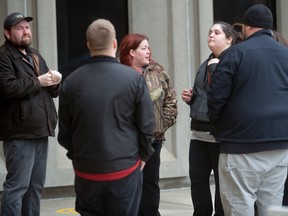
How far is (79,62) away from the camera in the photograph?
9.73 metres

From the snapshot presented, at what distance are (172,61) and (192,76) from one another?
1.35 ft

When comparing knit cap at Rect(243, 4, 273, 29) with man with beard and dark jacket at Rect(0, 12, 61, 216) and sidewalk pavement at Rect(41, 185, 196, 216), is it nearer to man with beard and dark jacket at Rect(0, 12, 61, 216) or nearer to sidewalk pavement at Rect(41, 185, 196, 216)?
man with beard and dark jacket at Rect(0, 12, 61, 216)

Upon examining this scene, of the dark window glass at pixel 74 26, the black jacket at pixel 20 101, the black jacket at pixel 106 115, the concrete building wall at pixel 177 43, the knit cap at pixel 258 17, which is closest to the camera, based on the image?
the black jacket at pixel 106 115

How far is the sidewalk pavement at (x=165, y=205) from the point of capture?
8.65 meters

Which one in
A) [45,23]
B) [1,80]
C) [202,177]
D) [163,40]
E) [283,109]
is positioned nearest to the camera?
[283,109]

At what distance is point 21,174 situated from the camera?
→ 6883 mm

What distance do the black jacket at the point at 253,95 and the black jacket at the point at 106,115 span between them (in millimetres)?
803

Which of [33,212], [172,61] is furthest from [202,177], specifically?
[172,61]

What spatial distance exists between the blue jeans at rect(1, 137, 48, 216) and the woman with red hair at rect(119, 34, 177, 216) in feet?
3.51

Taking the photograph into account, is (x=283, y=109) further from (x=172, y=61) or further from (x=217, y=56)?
(x=172, y=61)

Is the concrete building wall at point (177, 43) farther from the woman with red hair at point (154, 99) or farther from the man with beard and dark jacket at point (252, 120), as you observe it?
the man with beard and dark jacket at point (252, 120)

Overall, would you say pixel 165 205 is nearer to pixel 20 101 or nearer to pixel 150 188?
pixel 150 188

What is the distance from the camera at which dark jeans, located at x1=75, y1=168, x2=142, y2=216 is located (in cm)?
543

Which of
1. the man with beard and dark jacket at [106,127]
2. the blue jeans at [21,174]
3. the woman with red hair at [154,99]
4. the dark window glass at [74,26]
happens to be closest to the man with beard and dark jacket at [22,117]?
the blue jeans at [21,174]
